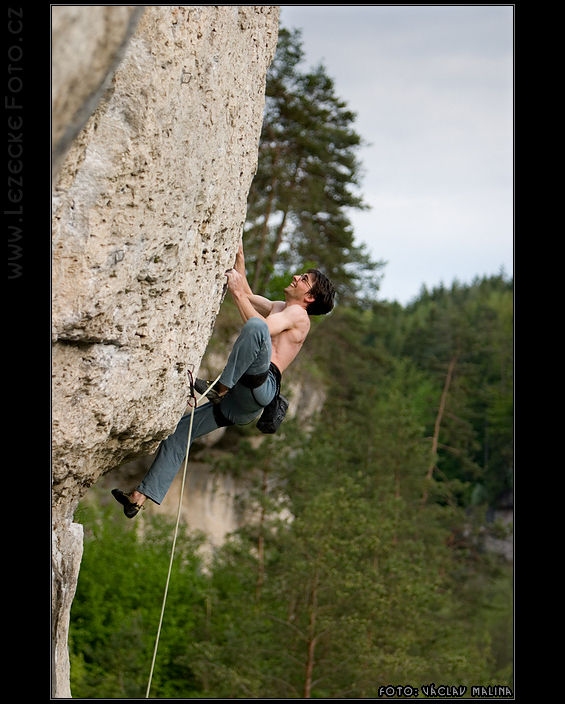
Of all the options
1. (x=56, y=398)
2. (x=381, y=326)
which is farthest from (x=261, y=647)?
(x=381, y=326)

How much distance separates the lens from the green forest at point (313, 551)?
13352 millimetres

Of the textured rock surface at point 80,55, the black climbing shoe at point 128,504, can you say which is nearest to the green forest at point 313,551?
the black climbing shoe at point 128,504

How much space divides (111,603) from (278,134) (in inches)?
451

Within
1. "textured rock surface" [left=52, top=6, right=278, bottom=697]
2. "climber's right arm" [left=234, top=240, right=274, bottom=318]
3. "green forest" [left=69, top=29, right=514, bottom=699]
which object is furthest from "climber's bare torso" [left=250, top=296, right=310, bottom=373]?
"green forest" [left=69, top=29, right=514, bottom=699]

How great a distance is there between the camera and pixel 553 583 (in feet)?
18.0

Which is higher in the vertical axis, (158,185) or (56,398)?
→ (158,185)

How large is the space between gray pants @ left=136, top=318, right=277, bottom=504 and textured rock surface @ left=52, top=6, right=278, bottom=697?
0.53 ft

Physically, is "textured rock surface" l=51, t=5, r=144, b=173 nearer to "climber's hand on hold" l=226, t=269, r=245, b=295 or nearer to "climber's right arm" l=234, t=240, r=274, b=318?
"climber's hand on hold" l=226, t=269, r=245, b=295

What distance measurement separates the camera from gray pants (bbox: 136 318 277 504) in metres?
4.80

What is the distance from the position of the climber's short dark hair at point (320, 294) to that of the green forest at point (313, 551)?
2.67m

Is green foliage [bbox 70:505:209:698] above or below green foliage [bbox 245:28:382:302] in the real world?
below

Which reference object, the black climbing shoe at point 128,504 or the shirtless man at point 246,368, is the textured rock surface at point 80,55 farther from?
the black climbing shoe at point 128,504

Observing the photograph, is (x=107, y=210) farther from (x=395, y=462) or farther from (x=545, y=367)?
(x=395, y=462)

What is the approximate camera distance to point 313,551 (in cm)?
1368
